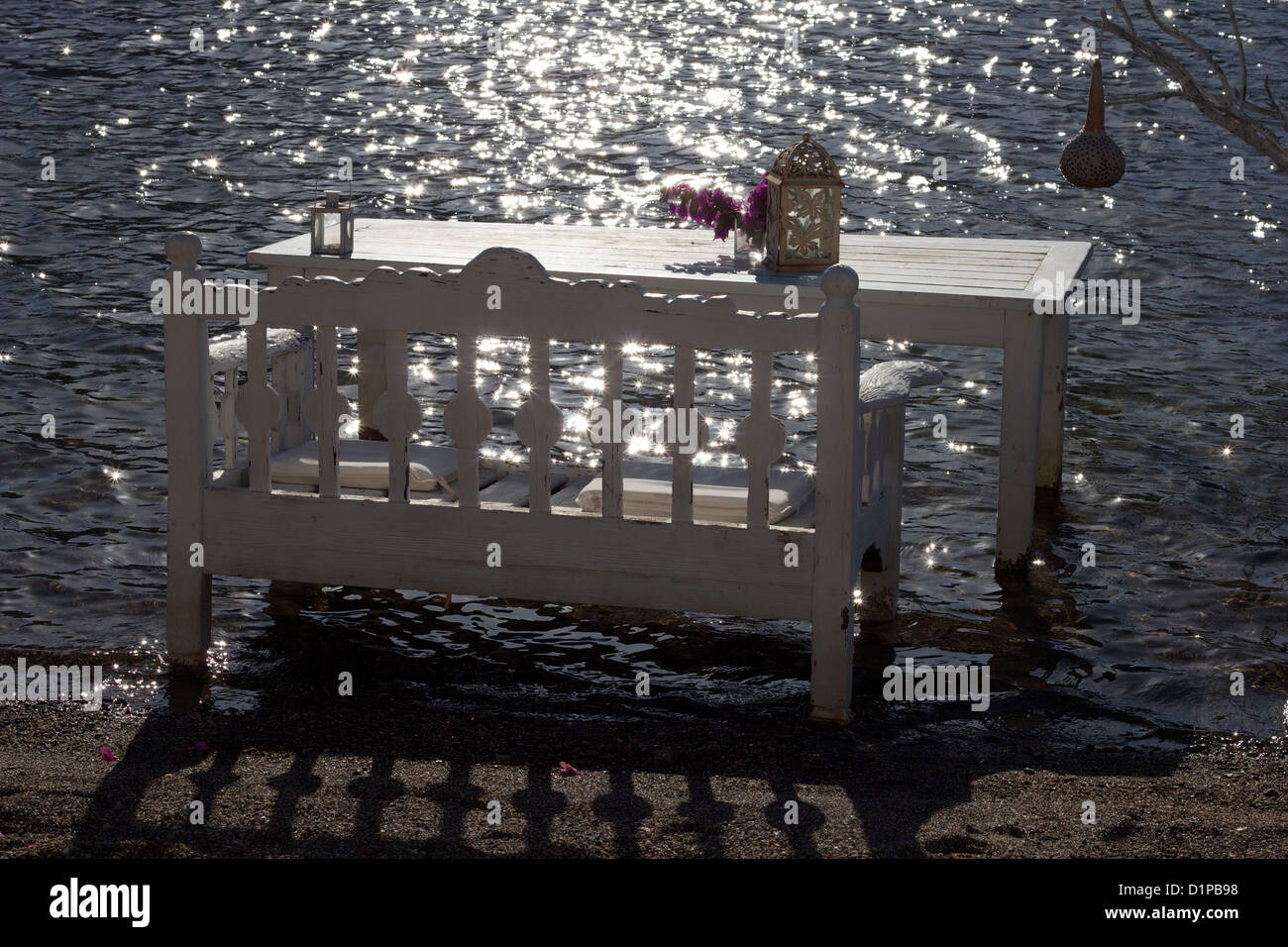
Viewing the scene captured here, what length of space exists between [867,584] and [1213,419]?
158 inches

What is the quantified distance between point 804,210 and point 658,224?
8370mm

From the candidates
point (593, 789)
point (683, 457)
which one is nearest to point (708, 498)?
point (683, 457)

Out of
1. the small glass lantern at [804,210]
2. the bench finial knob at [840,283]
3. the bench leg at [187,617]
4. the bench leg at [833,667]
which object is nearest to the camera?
the bench finial knob at [840,283]

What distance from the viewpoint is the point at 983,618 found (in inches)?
251

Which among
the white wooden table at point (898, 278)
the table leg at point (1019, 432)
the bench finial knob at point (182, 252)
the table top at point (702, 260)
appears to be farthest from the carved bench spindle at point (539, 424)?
the table leg at point (1019, 432)

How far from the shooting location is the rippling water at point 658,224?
236 inches

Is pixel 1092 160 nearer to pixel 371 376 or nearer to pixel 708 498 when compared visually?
pixel 708 498

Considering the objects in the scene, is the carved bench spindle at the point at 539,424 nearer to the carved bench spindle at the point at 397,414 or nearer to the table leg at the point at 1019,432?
the carved bench spindle at the point at 397,414

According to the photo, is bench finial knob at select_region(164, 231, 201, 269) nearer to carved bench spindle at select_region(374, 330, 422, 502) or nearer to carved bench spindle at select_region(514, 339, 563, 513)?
carved bench spindle at select_region(374, 330, 422, 502)

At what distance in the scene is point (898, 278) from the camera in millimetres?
6512

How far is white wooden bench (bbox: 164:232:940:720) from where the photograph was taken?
4840mm

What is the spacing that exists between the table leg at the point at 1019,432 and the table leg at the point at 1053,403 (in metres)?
0.94

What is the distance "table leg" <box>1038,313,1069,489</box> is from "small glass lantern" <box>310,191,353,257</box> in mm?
3217
